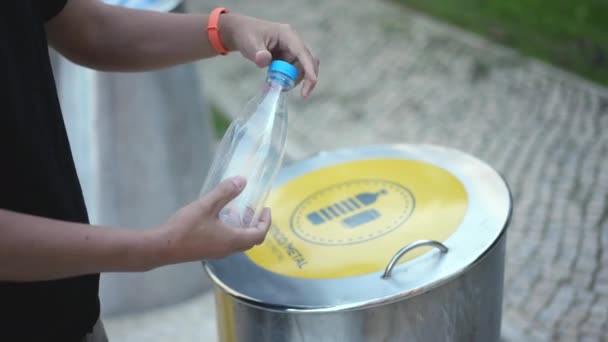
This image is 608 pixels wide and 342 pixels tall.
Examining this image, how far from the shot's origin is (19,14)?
136 centimetres

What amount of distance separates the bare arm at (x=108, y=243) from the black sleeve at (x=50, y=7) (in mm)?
534

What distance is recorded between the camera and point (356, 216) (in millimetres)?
1992

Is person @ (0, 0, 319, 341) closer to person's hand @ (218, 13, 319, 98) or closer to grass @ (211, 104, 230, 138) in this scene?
person's hand @ (218, 13, 319, 98)

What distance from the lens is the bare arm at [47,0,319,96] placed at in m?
1.67

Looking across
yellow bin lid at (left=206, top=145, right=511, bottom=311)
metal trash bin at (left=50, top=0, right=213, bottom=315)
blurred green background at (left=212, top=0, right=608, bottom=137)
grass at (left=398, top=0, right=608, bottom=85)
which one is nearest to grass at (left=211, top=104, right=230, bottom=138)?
blurred green background at (left=212, top=0, right=608, bottom=137)

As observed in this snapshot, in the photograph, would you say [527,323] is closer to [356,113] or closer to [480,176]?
[480,176]

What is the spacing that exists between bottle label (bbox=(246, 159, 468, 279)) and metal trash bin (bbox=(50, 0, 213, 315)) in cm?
135

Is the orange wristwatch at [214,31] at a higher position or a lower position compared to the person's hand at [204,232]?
higher

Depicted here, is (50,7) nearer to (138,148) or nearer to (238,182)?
(238,182)

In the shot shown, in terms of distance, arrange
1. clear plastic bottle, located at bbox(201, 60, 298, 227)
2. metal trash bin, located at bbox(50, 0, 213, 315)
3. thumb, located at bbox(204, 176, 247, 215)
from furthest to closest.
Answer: metal trash bin, located at bbox(50, 0, 213, 315) → clear plastic bottle, located at bbox(201, 60, 298, 227) → thumb, located at bbox(204, 176, 247, 215)

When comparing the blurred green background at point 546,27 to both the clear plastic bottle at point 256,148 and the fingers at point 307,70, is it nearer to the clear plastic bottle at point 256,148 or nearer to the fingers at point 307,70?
the clear plastic bottle at point 256,148

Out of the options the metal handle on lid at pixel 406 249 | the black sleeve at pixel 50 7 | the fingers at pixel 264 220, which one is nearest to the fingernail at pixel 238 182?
the fingers at pixel 264 220

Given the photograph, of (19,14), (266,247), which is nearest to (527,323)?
(266,247)

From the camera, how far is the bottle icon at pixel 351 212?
1.97m
